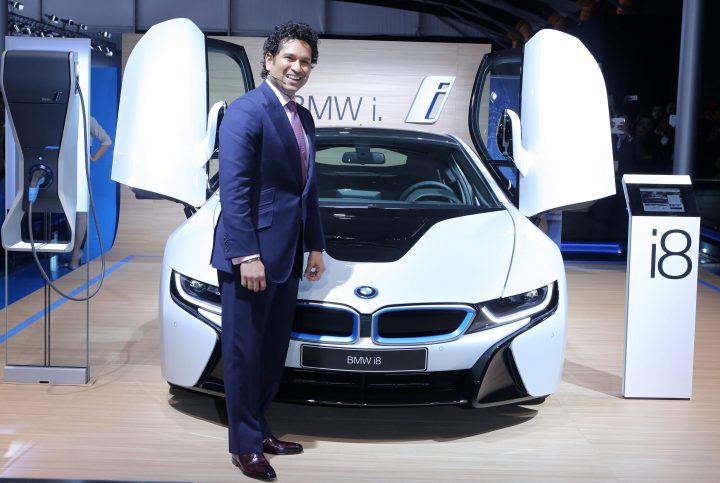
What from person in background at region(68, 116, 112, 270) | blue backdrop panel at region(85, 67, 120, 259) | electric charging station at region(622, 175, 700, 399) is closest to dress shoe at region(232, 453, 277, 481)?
electric charging station at region(622, 175, 700, 399)

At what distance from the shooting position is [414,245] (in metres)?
3.56

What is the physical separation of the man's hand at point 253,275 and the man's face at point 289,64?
58cm

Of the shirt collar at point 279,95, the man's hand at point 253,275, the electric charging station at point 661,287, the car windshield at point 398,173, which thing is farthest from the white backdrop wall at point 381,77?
the man's hand at point 253,275

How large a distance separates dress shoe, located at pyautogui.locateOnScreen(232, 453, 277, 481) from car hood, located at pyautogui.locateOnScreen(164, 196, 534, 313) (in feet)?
1.91

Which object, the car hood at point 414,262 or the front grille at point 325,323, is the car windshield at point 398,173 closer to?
the car hood at point 414,262

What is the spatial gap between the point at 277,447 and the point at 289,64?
4.38ft

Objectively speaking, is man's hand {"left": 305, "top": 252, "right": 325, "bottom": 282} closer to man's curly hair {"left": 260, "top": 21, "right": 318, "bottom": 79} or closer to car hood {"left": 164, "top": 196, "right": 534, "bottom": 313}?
car hood {"left": 164, "top": 196, "right": 534, "bottom": 313}

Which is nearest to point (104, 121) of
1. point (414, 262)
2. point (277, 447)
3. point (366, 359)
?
point (414, 262)

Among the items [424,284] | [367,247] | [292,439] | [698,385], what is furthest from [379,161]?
[698,385]

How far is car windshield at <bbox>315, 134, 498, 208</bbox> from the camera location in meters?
4.23

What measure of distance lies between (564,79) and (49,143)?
7.61 feet

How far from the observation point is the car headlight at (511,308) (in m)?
3.27

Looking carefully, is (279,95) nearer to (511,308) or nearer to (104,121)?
(511,308)

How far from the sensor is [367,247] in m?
3.54
